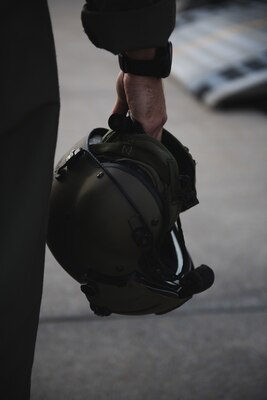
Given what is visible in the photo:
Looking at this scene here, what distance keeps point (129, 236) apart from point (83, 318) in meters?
0.80

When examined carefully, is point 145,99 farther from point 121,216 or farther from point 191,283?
point 191,283

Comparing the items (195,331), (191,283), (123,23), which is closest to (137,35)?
(123,23)

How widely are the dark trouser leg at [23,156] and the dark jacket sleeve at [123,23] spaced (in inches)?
4.8

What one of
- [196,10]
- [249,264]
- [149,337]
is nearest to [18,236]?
[149,337]

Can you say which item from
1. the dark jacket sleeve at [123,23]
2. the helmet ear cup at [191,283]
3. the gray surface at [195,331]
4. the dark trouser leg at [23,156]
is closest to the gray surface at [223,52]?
the gray surface at [195,331]

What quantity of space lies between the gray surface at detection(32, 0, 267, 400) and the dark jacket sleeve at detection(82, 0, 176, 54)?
0.84 metres

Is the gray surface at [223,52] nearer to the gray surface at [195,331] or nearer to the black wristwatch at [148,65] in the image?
the gray surface at [195,331]

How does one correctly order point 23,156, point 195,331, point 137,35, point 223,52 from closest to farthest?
point 23,156
point 137,35
point 195,331
point 223,52

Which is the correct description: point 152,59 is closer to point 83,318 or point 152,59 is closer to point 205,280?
point 205,280

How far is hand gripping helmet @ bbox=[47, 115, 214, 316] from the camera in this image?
136cm

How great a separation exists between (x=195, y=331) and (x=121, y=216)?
2.53 ft

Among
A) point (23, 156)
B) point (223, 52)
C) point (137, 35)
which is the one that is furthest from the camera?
point (223, 52)

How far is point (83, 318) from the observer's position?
6.93ft

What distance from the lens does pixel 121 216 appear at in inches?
53.4
